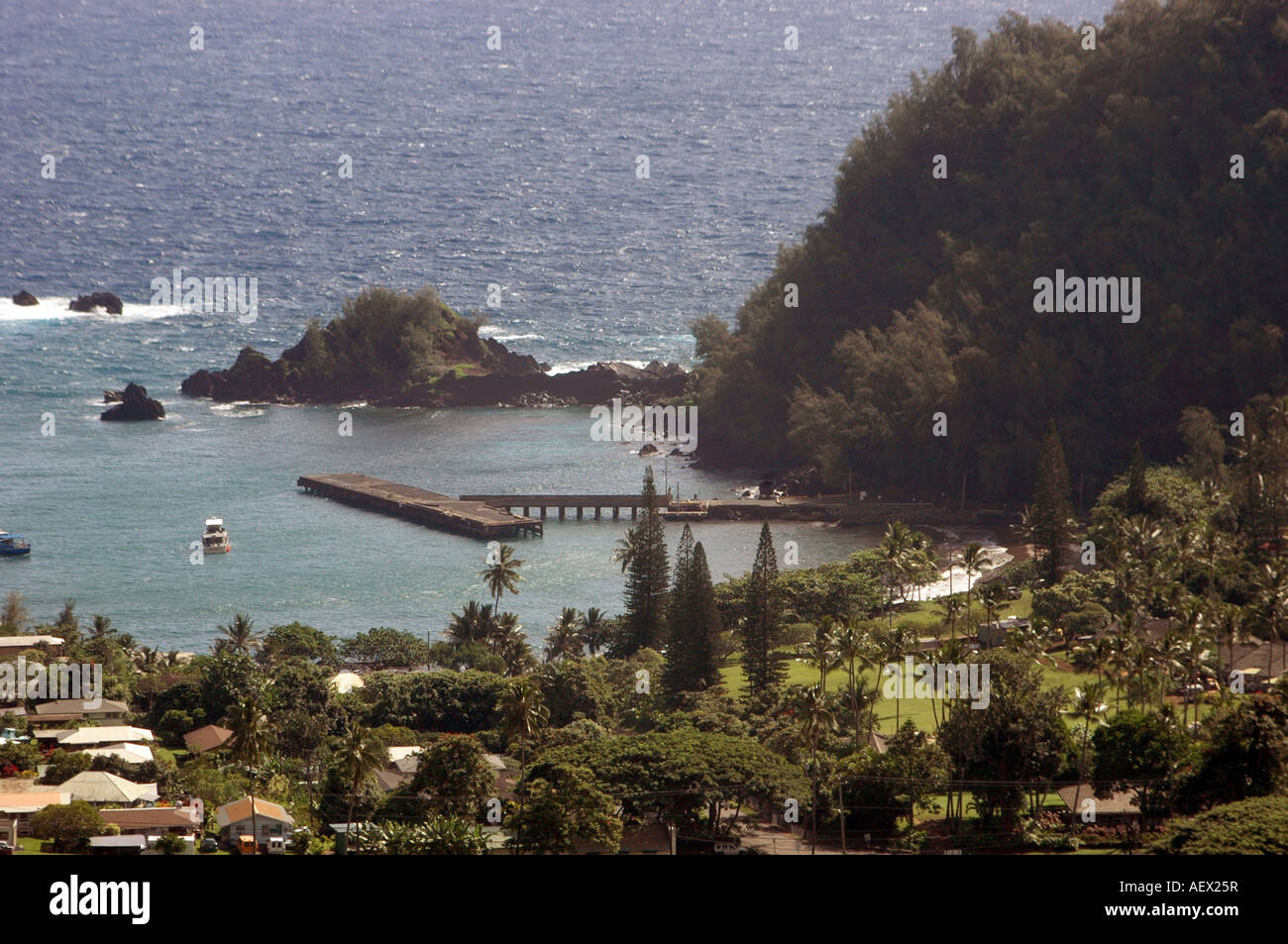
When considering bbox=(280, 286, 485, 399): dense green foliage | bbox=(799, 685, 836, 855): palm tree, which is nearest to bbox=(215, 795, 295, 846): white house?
bbox=(799, 685, 836, 855): palm tree

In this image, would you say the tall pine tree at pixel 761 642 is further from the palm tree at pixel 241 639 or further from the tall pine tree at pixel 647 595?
the palm tree at pixel 241 639

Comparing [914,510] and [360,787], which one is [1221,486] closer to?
[914,510]

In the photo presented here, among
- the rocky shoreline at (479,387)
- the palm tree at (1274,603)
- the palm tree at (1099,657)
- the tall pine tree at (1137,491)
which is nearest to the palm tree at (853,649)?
the palm tree at (1099,657)

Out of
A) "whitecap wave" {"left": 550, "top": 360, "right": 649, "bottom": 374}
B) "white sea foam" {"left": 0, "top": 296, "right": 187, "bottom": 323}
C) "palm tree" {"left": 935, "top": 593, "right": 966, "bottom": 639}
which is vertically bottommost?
"palm tree" {"left": 935, "top": 593, "right": 966, "bottom": 639}

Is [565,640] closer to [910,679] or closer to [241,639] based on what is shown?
[241,639]

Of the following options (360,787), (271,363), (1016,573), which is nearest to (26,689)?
(360,787)

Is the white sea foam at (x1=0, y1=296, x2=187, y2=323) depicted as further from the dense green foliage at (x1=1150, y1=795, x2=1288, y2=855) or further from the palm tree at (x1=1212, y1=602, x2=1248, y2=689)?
the dense green foliage at (x1=1150, y1=795, x2=1288, y2=855)
